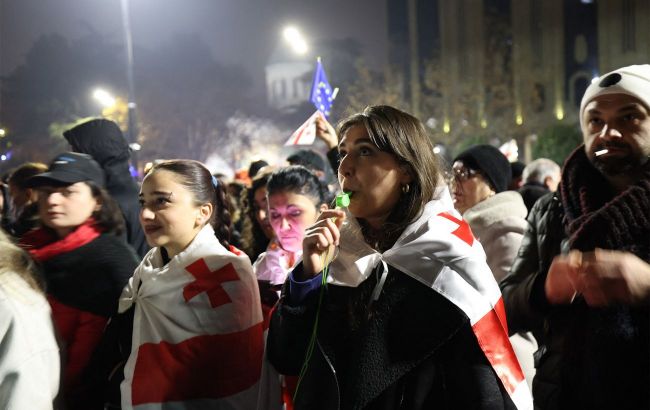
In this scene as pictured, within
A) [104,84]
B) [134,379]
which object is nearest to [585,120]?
[134,379]

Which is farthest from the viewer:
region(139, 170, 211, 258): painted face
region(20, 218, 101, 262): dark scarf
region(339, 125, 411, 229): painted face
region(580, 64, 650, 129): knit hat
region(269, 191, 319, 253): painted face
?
region(269, 191, 319, 253): painted face

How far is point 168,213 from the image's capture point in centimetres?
347

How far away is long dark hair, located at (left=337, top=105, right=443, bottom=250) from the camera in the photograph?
2.66 metres

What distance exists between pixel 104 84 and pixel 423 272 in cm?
3649

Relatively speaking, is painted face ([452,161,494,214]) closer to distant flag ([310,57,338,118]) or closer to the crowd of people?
distant flag ([310,57,338,118])

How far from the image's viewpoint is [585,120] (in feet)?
8.87

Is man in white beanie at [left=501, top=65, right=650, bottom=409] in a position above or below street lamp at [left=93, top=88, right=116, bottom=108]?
below

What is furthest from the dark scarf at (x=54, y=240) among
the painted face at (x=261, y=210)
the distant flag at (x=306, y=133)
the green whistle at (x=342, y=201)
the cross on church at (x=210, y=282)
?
the distant flag at (x=306, y=133)

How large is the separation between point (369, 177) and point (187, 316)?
4.29ft

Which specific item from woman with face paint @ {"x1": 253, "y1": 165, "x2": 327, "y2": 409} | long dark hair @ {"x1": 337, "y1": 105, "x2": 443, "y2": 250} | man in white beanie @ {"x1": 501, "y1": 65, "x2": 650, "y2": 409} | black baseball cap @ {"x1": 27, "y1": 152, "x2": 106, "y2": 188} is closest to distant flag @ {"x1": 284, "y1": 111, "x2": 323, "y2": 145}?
woman with face paint @ {"x1": 253, "y1": 165, "x2": 327, "y2": 409}

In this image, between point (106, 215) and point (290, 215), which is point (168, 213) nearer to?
point (106, 215)

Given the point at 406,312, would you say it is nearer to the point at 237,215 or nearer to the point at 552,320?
the point at 552,320

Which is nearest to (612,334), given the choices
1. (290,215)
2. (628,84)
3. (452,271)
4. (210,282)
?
(452,271)

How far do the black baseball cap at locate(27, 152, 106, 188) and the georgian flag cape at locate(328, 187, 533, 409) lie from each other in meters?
2.13
